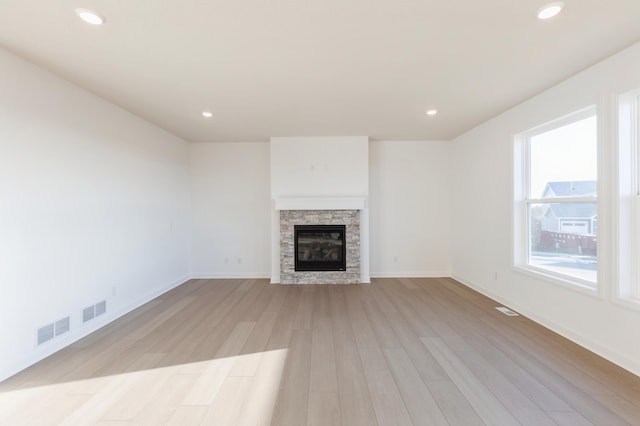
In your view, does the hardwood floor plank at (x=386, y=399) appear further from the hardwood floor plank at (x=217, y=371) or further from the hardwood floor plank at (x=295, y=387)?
the hardwood floor plank at (x=217, y=371)

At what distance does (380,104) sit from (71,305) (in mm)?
3980

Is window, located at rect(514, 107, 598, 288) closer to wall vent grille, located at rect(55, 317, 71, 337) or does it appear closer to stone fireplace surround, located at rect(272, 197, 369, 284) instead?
stone fireplace surround, located at rect(272, 197, 369, 284)

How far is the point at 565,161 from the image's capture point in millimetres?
2916

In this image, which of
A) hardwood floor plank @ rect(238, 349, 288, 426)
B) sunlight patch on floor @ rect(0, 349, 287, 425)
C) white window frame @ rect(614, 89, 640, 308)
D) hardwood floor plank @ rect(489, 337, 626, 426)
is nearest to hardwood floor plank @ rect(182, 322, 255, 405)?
sunlight patch on floor @ rect(0, 349, 287, 425)

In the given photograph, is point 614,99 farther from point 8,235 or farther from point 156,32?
point 8,235

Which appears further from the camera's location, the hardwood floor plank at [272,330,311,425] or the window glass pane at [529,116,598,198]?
the window glass pane at [529,116,598,198]

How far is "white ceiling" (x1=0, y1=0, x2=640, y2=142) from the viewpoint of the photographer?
1.73 metres

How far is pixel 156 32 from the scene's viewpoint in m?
1.93

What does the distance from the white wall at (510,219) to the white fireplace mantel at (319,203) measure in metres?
1.93

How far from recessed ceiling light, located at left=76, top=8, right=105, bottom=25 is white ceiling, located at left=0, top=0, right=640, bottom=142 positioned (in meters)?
0.05

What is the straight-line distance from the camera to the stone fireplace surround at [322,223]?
484 centimetres

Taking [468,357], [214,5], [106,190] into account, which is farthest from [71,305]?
[468,357]

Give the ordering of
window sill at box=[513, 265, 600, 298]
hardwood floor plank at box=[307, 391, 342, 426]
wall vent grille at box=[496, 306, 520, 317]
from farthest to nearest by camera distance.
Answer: wall vent grille at box=[496, 306, 520, 317] < window sill at box=[513, 265, 600, 298] < hardwood floor plank at box=[307, 391, 342, 426]

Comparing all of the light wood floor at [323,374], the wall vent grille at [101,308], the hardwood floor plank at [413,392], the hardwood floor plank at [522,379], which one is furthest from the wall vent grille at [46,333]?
the hardwood floor plank at [522,379]
